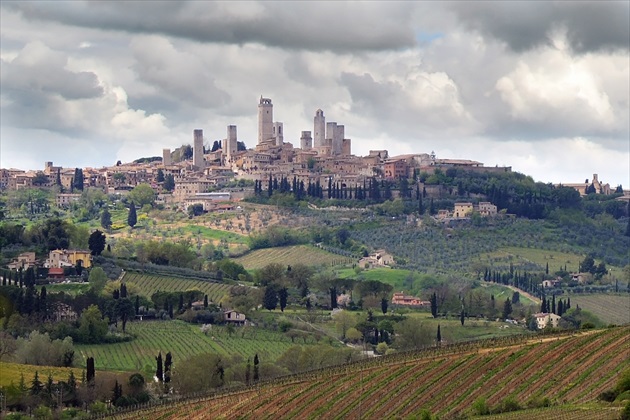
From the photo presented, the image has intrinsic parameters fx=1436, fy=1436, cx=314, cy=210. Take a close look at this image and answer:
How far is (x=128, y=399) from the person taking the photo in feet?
179


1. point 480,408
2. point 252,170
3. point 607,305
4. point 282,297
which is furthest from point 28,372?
point 252,170

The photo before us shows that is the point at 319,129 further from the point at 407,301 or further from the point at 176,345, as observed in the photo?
the point at 176,345

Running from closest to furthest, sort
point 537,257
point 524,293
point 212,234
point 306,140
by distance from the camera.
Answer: point 524,293 < point 537,257 < point 212,234 < point 306,140

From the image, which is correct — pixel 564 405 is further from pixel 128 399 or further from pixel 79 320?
pixel 79 320

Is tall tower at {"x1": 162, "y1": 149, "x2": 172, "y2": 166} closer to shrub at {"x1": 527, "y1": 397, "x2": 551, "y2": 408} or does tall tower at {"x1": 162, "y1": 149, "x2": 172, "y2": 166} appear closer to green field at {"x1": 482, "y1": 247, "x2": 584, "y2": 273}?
green field at {"x1": 482, "y1": 247, "x2": 584, "y2": 273}

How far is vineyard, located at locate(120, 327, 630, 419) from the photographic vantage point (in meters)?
44.3

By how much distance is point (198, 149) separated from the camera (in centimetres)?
14162

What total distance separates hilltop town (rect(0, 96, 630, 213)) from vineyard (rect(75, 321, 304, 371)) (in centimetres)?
A: 4733

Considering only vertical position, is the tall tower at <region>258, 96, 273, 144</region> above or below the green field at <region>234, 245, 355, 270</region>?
above

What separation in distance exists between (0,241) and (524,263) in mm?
37530

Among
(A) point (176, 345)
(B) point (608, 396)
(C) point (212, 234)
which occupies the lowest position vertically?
(A) point (176, 345)

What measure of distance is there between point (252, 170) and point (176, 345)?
62.6 m

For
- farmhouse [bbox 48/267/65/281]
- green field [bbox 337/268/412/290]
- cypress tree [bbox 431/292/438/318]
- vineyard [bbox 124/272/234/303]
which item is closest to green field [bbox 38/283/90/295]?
farmhouse [bbox 48/267/65/281]

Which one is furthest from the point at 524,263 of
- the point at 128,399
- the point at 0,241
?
the point at 128,399
